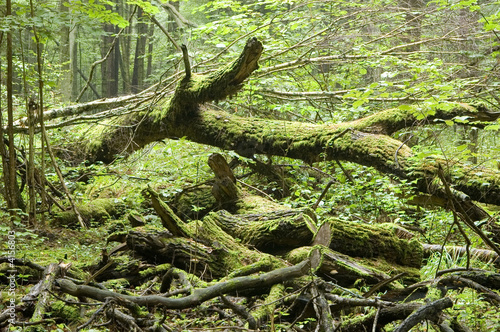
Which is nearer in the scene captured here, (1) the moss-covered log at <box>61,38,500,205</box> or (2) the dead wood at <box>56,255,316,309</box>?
(2) the dead wood at <box>56,255,316,309</box>

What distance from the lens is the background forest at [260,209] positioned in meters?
2.99

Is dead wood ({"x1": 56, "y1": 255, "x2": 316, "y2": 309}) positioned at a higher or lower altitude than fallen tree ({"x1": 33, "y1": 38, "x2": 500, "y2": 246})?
lower

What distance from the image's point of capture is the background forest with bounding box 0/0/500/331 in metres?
2.99

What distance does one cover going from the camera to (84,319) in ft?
10.2

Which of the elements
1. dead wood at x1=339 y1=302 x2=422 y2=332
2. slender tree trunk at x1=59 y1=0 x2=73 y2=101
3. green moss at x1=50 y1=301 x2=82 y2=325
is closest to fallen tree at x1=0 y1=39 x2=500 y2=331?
dead wood at x1=339 y1=302 x2=422 y2=332

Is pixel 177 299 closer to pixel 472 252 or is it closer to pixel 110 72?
pixel 472 252

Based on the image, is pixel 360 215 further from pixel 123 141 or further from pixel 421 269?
pixel 123 141

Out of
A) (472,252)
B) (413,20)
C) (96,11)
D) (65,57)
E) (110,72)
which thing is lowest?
(472,252)

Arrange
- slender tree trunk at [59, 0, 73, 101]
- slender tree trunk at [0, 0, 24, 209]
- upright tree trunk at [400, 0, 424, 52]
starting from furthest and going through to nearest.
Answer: slender tree trunk at [59, 0, 73, 101]
upright tree trunk at [400, 0, 424, 52]
slender tree trunk at [0, 0, 24, 209]

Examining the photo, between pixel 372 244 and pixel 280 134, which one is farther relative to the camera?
pixel 280 134

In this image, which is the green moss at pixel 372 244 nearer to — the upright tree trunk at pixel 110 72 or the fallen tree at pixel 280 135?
the fallen tree at pixel 280 135

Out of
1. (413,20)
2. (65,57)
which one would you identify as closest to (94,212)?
(413,20)

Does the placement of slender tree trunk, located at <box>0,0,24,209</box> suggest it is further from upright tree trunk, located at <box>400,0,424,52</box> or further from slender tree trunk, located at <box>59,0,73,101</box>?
slender tree trunk, located at <box>59,0,73,101</box>

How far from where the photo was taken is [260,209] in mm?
5977
